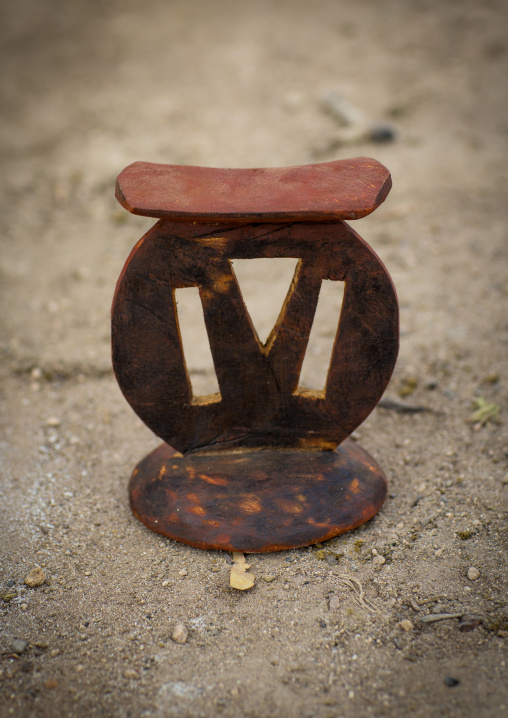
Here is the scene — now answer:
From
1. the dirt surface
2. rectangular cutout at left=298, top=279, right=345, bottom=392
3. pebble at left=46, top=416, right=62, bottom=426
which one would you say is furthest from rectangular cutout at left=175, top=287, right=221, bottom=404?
pebble at left=46, top=416, right=62, bottom=426

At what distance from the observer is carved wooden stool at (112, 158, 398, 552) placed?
6.20 ft

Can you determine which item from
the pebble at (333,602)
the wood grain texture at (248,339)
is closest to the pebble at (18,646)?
the wood grain texture at (248,339)

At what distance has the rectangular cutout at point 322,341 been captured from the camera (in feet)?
10.2

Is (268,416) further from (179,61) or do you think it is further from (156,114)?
(179,61)

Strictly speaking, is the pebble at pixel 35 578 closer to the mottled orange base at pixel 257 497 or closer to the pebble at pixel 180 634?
the mottled orange base at pixel 257 497

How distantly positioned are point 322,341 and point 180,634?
1.88 m

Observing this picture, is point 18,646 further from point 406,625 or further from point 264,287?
point 264,287

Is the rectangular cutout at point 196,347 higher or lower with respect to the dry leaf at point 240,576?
lower

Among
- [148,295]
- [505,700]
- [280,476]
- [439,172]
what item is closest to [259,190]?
[148,295]

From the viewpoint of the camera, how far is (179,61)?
6152mm

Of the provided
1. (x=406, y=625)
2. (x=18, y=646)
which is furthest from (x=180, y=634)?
(x=406, y=625)

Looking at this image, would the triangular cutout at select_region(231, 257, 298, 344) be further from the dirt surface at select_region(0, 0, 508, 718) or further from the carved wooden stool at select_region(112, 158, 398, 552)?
the carved wooden stool at select_region(112, 158, 398, 552)

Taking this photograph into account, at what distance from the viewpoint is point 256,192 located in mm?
1880

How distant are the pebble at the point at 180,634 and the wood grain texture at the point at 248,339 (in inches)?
23.4
